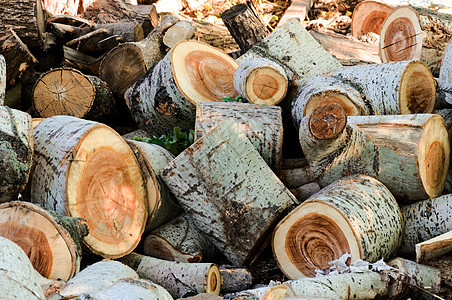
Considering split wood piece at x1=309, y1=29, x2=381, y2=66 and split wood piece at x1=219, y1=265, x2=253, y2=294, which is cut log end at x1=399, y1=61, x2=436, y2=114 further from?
split wood piece at x1=219, y1=265, x2=253, y2=294

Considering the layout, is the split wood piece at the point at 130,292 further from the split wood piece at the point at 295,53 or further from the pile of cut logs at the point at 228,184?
the split wood piece at the point at 295,53

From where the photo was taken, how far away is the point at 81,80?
4.91m

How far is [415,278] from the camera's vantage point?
9.54ft

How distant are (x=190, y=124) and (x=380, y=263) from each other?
199 centimetres

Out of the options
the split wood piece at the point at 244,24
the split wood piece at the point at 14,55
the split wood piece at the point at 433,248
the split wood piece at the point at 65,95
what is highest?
the split wood piece at the point at 244,24

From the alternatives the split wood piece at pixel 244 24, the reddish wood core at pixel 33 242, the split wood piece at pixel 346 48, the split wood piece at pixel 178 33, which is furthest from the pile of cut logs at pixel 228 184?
the split wood piece at pixel 346 48

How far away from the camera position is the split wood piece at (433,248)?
2.99 m

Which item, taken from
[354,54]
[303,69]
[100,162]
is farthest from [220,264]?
[354,54]

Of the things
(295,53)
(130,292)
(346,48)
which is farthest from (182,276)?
(346,48)

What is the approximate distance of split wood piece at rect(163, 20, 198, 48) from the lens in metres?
5.54

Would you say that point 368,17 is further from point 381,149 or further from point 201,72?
point 381,149

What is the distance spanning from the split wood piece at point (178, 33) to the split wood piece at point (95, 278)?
3.20 metres

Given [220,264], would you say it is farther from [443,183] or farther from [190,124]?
[443,183]

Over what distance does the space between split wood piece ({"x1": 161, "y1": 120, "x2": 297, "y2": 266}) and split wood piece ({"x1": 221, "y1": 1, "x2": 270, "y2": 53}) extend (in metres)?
2.23
